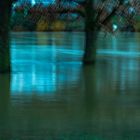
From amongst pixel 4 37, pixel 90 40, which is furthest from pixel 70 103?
pixel 90 40

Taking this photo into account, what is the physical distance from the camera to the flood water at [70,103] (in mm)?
8516

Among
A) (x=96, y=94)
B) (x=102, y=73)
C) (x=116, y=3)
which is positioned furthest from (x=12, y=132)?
Answer: (x=116, y=3)

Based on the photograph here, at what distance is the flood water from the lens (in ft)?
27.9

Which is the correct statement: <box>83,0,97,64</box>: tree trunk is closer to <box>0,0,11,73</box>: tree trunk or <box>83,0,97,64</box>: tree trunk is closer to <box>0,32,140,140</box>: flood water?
<box>0,32,140,140</box>: flood water

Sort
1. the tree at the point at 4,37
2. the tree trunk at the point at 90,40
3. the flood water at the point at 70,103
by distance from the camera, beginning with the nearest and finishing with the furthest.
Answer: the flood water at the point at 70,103 < the tree at the point at 4,37 < the tree trunk at the point at 90,40

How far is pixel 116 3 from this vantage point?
20641 mm

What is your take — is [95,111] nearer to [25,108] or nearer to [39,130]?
[25,108]

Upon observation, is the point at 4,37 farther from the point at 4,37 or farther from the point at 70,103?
the point at 70,103

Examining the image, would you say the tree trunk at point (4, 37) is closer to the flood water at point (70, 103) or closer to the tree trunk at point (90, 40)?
the flood water at point (70, 103)

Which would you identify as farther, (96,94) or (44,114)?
(96,94)

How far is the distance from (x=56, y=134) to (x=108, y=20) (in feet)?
44.8

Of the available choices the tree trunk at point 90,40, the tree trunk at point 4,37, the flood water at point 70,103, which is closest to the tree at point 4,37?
the tree trunk at point 4,37

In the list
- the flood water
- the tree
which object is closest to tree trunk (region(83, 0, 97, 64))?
the flood water

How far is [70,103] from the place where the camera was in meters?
11.8
